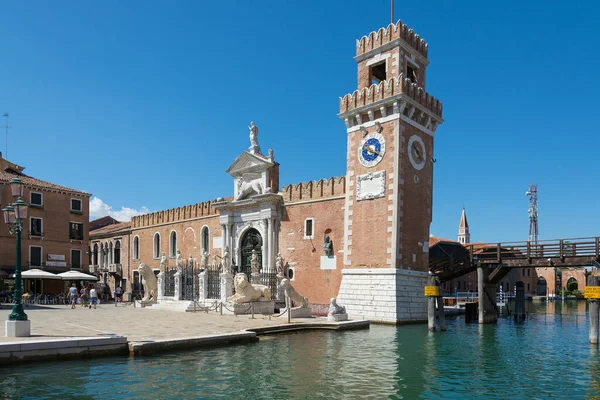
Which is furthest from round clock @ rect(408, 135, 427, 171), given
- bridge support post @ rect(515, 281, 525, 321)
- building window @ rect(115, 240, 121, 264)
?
building window @ rect(115, 240, 121, 264)

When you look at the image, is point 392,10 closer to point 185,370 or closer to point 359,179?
point 359,179

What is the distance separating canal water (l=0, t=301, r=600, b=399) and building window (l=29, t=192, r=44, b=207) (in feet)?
85.2

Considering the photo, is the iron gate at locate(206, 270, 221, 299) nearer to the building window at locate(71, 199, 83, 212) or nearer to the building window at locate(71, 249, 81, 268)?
the building window at locate(71, 249, 81, 268)

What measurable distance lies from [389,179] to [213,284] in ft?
35.3

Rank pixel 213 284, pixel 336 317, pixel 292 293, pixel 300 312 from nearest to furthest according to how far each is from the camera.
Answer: pixel 336 317, pixel 292 293, pixel 300 312, pixel 213 284

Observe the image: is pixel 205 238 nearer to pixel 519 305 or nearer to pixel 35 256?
pixel 35 256

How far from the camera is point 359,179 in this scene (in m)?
24.8

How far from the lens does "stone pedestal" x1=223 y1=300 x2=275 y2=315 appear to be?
22.4 meters

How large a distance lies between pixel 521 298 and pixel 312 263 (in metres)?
11.6

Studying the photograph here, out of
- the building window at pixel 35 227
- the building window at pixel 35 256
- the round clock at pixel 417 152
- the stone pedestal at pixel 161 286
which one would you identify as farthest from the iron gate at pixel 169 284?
the round clock at pixel 417 152

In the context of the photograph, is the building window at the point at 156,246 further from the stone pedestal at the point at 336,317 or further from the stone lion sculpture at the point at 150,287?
the stone pedestal at the point at 336,317

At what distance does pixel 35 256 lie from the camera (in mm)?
35062

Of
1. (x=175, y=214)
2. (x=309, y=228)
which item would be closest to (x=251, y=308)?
(x=309, y=228)

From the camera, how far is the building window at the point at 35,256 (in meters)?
34.7
